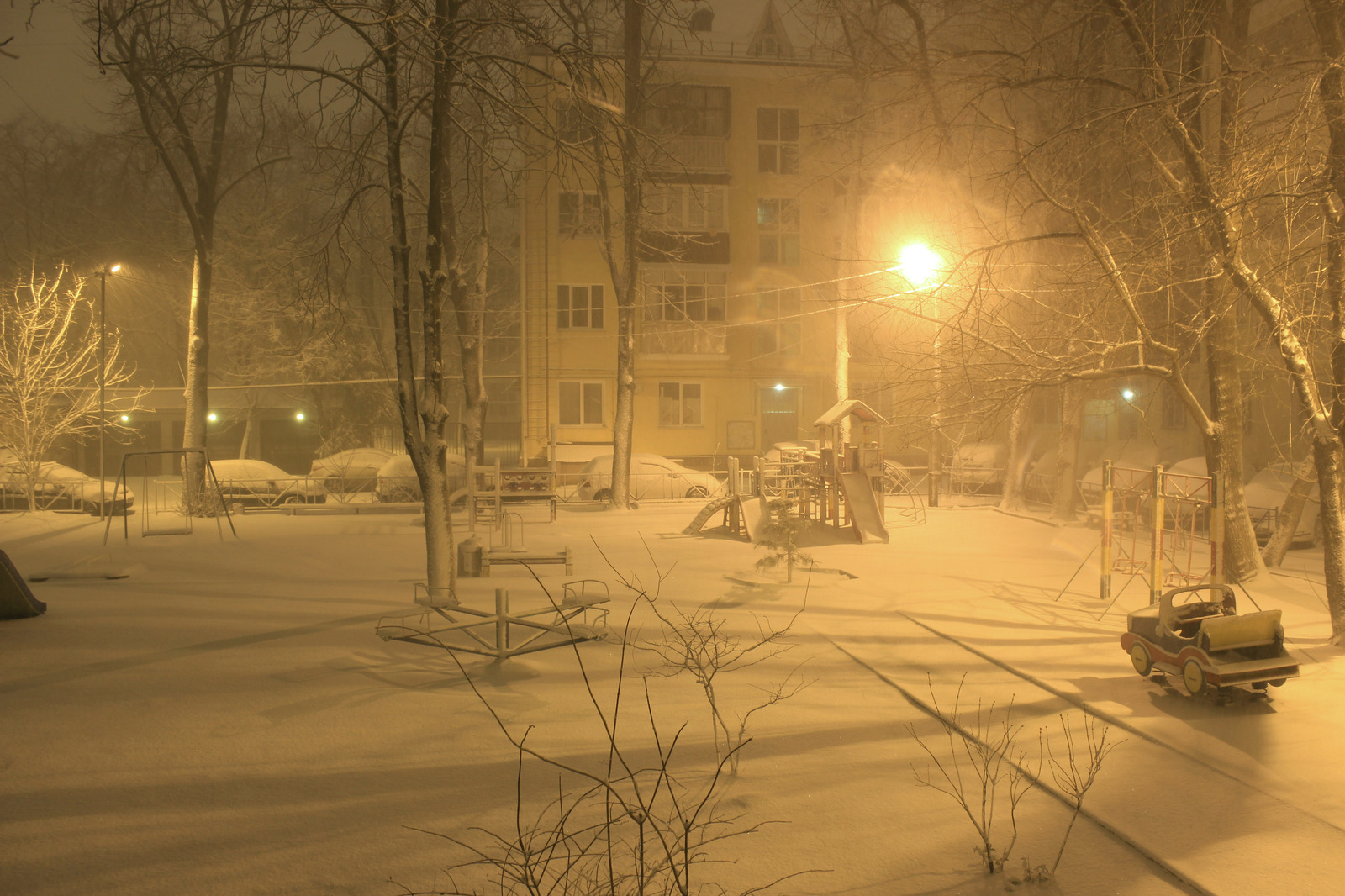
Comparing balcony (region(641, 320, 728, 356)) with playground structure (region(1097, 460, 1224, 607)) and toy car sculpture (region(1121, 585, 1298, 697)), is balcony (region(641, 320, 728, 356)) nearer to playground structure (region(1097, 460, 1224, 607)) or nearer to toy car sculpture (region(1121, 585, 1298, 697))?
playground structure (region(1097, 460, 1224, 607))

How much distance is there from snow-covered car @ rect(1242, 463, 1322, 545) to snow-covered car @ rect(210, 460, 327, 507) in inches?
835

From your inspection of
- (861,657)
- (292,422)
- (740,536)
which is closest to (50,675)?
(861,657)

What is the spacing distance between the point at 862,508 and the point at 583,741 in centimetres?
1164

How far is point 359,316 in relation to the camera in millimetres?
32719

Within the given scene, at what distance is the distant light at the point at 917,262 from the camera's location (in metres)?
13.7

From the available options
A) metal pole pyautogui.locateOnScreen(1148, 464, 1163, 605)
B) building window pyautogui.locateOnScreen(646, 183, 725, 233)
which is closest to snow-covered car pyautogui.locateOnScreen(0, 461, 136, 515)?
building window pyautogui.locateOnScreen(646, 183, 725, 233)

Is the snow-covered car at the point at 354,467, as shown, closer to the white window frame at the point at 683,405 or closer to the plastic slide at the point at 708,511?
the white window frame at the point at 683,405

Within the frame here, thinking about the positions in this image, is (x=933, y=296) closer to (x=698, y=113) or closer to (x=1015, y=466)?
(x=1015, y=466)

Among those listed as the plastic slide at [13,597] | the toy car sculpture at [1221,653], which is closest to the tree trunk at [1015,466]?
the toy car sculpture at [1221,653]

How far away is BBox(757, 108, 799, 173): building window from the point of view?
32219 millimetres

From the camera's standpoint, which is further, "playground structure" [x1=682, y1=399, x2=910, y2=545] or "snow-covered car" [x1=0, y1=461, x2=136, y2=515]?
"snow-covered car" [x1=0, y1=461, x2=136, y2=515]

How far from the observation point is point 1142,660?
720 cm

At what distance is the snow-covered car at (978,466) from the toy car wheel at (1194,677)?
19481 millimetres

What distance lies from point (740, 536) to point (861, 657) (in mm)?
8579
